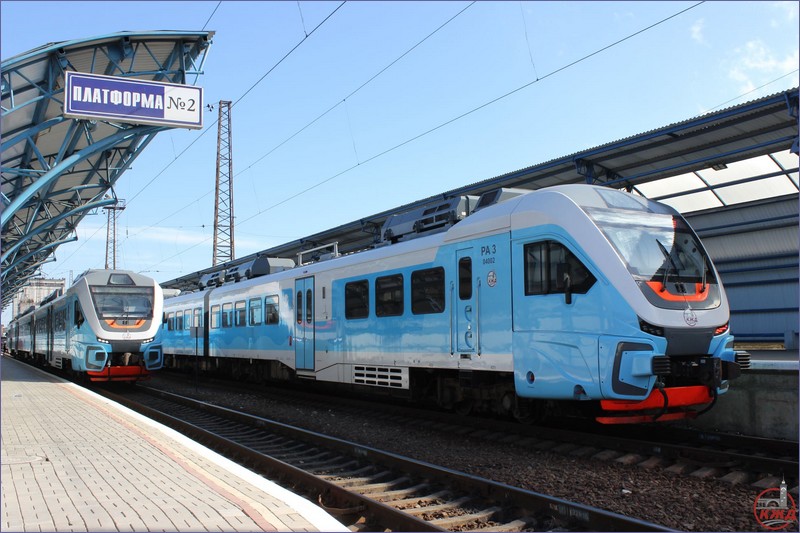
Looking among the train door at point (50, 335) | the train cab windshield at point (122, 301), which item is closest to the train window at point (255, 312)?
the train cab windshield at point (122, 301)

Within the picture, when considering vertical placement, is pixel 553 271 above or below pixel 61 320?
above

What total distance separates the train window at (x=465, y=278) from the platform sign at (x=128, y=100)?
565cm

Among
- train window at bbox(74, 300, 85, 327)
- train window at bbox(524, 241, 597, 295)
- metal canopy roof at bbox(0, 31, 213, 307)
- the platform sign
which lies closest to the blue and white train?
train window at bbox(524, 241, 597, 295)

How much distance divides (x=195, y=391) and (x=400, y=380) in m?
9.65

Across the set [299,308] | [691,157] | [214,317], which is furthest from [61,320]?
[691,157]

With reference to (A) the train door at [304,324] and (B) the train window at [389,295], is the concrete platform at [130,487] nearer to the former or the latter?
(B) the train window at [389,295]

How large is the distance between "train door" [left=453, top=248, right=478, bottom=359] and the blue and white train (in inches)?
1.1

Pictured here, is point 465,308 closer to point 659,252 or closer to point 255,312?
point 659,252

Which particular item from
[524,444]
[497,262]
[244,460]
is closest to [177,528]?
[244,460]

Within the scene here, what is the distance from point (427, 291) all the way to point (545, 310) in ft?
9.30

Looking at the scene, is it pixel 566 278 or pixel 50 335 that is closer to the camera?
pixel 566 278

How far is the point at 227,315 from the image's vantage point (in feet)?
67.1

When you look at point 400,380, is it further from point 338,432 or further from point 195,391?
point 195,391

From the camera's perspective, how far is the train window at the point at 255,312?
18062 millimetres
